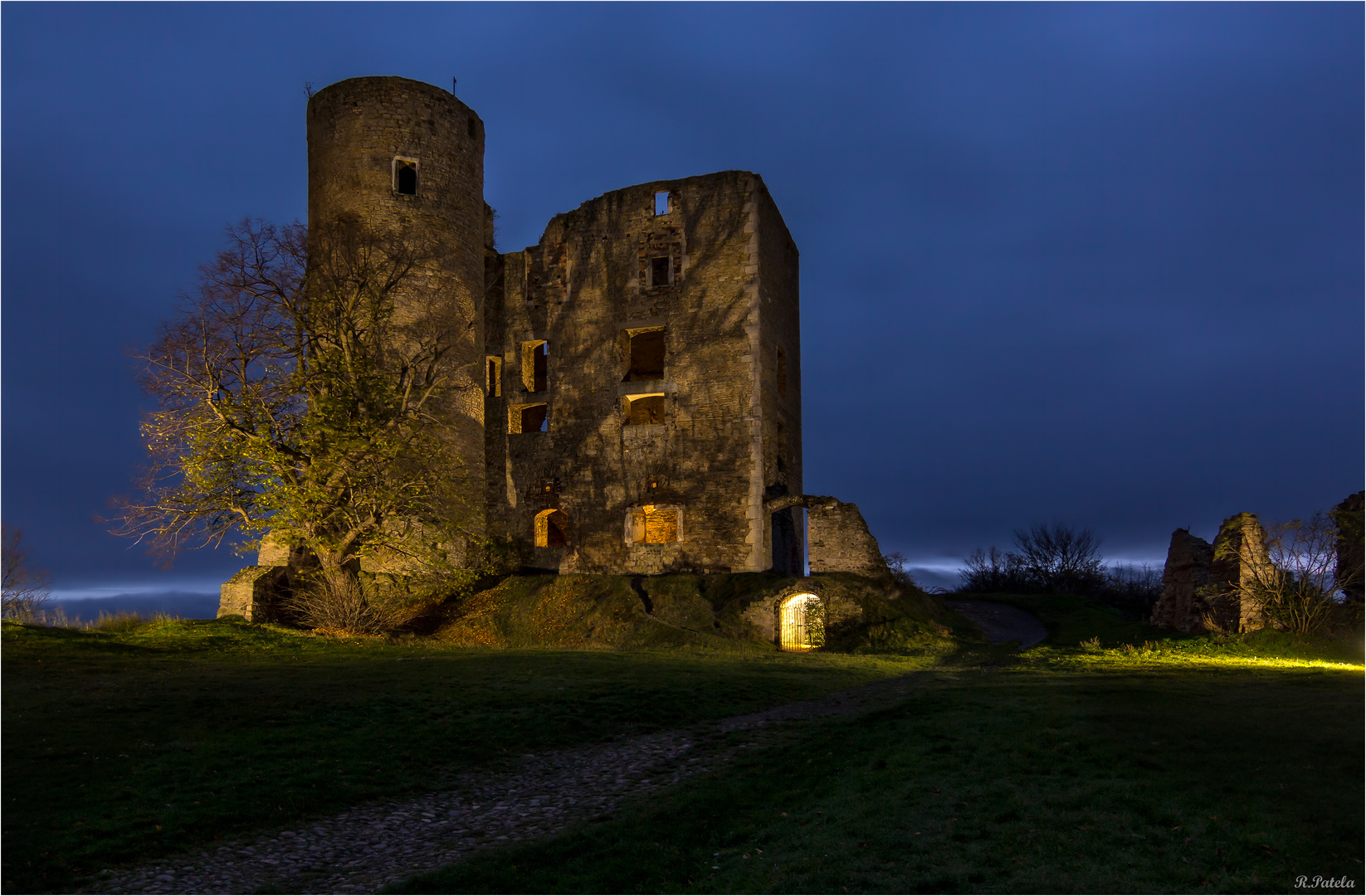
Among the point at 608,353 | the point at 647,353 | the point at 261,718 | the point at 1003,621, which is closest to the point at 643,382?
the point at 608,353

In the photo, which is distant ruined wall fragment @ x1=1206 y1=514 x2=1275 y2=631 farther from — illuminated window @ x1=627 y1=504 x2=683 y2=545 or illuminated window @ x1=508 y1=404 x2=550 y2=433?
illuminated window @ x1=508 y1=404 x2=550 y2=433

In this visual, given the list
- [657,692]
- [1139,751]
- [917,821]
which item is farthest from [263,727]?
[1139,751]

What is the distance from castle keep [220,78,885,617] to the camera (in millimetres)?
25094

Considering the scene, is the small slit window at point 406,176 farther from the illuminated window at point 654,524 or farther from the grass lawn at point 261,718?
the grass lawn at point 261,718

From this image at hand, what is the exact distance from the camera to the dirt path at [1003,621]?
23438 millimetres

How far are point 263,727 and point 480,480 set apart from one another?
17406 millimetres

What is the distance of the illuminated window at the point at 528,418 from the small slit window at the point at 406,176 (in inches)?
282

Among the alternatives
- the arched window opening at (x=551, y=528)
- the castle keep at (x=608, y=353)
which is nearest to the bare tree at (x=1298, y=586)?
the castle keep at (x=608, y=353)

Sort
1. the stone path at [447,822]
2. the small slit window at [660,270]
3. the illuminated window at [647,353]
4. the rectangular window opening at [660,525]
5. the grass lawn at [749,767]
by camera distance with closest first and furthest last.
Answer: the grass lawn at [749,767] → the stone path at [447,822] → the small slit window at [660,270] → the rectangular window opening at [660,525] → the illuminated window at [647,353]

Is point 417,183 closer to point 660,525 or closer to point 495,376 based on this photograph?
point 495,376

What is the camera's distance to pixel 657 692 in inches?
498

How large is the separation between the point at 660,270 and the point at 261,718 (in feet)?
63.5

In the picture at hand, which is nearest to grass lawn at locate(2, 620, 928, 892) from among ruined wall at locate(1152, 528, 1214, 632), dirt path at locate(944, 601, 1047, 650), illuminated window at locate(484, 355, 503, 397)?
dirt path at locate(944, 601, 1047, 650)

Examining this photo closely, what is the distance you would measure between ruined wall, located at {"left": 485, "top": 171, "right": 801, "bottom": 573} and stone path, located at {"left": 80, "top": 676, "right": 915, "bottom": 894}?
→ 1430cm
